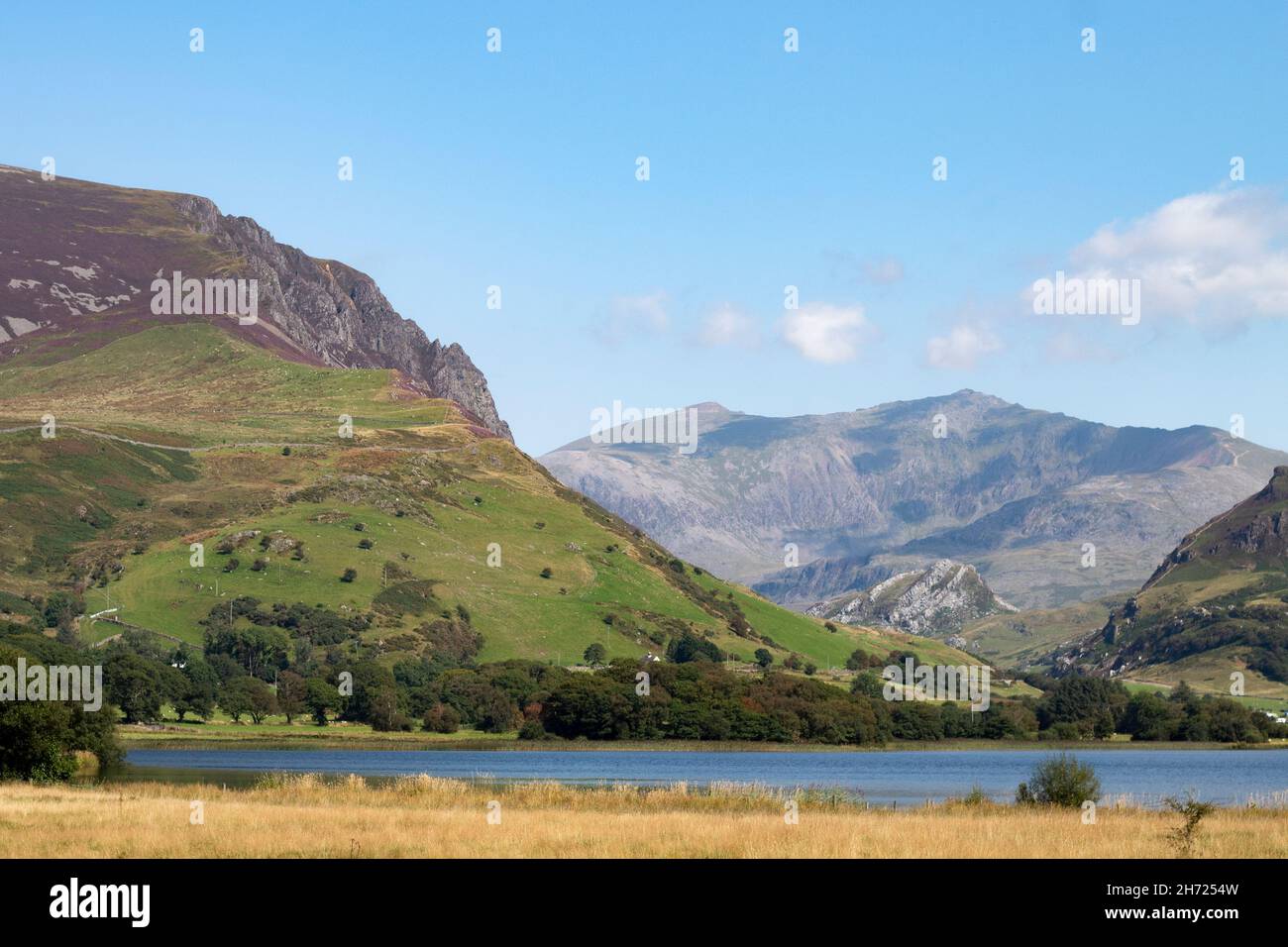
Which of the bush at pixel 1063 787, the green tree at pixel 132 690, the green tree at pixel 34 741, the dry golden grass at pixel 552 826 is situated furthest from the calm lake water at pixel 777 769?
the green tree at pixel 132 690

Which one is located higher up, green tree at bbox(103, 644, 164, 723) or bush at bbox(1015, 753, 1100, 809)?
bush at bbox(1015, 753, 1100, 809)

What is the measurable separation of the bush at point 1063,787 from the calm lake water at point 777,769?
35.2 feet

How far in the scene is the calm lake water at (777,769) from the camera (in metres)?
111

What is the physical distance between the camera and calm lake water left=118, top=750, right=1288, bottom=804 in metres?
111

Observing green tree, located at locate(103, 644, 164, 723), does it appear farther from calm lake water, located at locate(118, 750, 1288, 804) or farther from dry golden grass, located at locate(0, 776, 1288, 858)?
dry golden grass, located at locate(0, 776, 1288, 858)

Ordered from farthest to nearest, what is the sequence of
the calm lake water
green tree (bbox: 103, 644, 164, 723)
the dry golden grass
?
green tree (bbox: 103, 644, 164, 723), the calm lake water, the dry golden grass

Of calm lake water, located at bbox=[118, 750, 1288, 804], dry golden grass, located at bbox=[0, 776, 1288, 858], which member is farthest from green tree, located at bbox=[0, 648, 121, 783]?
dry golden grass, located at bbox=[0, 776, 1288, 858]

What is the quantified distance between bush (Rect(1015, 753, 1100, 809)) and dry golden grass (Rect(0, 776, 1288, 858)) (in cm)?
207

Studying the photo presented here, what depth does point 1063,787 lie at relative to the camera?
75.3 meters

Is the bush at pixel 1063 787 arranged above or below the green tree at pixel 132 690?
above

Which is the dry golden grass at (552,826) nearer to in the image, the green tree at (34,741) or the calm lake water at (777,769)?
the green tree at (34,741)

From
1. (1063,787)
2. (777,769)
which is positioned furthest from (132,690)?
(1063,787)
